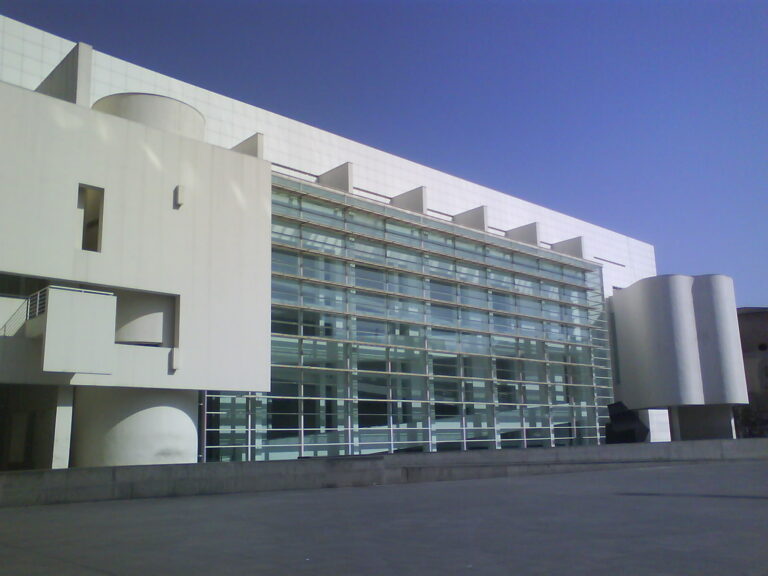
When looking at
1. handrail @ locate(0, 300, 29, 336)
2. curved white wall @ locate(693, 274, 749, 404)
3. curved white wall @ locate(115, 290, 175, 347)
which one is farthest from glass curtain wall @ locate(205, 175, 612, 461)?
handrail @ locate(0, 300, 29, 336)

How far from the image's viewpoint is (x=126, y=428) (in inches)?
811

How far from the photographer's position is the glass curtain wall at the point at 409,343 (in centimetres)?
2745

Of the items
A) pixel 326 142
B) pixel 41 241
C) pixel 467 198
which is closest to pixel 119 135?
pixel 41 241

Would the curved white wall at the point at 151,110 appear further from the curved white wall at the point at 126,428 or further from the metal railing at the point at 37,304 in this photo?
the curved white wall at the point at 126,428

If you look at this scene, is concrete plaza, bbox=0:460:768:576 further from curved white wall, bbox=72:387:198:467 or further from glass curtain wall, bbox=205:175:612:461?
glass curtain wall, bbox=205:175:612:461

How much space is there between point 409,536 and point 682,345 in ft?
127

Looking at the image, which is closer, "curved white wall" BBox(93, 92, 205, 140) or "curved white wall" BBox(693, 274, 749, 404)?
"curved white wall" BBox(93, 92, 205, 140)

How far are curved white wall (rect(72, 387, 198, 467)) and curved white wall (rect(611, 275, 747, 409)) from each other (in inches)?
1184

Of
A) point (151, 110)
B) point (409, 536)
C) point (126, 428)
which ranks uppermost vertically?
point (151, 110)

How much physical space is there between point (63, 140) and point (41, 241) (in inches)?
114

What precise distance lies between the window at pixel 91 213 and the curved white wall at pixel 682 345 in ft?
107

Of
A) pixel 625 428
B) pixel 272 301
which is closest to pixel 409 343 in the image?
pixel 272 301

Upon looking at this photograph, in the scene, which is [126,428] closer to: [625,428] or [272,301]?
[272,301]

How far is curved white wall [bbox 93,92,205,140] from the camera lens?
74.2 ft
